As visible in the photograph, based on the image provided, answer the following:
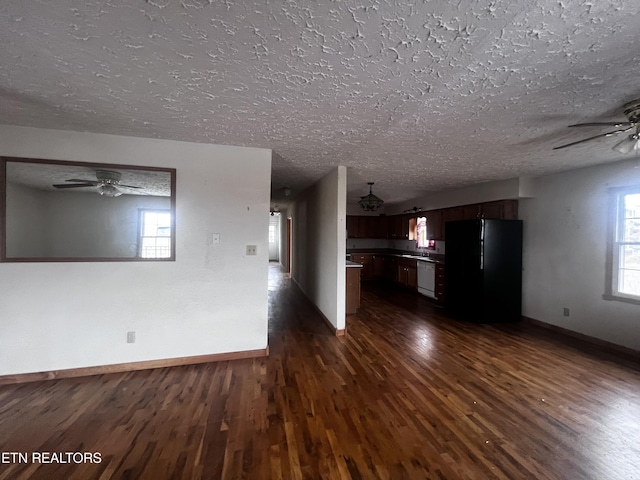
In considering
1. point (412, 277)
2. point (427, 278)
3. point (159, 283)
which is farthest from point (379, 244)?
point (159, 283)

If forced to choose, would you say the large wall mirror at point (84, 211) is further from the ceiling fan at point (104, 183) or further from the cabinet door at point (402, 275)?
A: the cabinet door at point (402, 275)

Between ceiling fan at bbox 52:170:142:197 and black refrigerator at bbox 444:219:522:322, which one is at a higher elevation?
ceiling fan at bbox 52:170:142:197

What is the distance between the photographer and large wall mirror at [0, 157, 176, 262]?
7.61 feet

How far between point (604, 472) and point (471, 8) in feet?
8.41

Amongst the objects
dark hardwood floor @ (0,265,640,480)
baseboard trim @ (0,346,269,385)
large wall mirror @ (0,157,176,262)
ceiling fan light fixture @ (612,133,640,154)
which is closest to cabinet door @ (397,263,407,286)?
dark hardwood floor @ (0,265,640,480)

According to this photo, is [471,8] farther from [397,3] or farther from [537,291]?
[537,291]

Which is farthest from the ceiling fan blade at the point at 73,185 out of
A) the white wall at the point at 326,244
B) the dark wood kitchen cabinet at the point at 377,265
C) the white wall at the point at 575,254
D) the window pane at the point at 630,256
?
the dark wood kitchen cabinet at the point at 377,265

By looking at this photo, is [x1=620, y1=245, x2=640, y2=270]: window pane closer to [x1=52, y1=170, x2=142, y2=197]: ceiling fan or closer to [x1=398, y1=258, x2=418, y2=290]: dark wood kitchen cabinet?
[x1=398, y1=258, x2=418, y2=290]: dark wood kitchen cabinet

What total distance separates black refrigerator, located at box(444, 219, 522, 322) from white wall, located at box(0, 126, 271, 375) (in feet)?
11.2

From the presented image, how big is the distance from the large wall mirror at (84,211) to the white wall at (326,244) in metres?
2.00

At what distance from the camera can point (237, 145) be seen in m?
2.78

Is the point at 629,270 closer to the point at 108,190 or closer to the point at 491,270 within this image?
the point at 491,270

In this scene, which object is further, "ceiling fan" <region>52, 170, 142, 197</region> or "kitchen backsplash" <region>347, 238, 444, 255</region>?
"kitchen backsplash" <region>347, 238, 444, 255</region>

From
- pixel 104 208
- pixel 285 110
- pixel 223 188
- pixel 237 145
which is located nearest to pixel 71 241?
pixel 104 208
